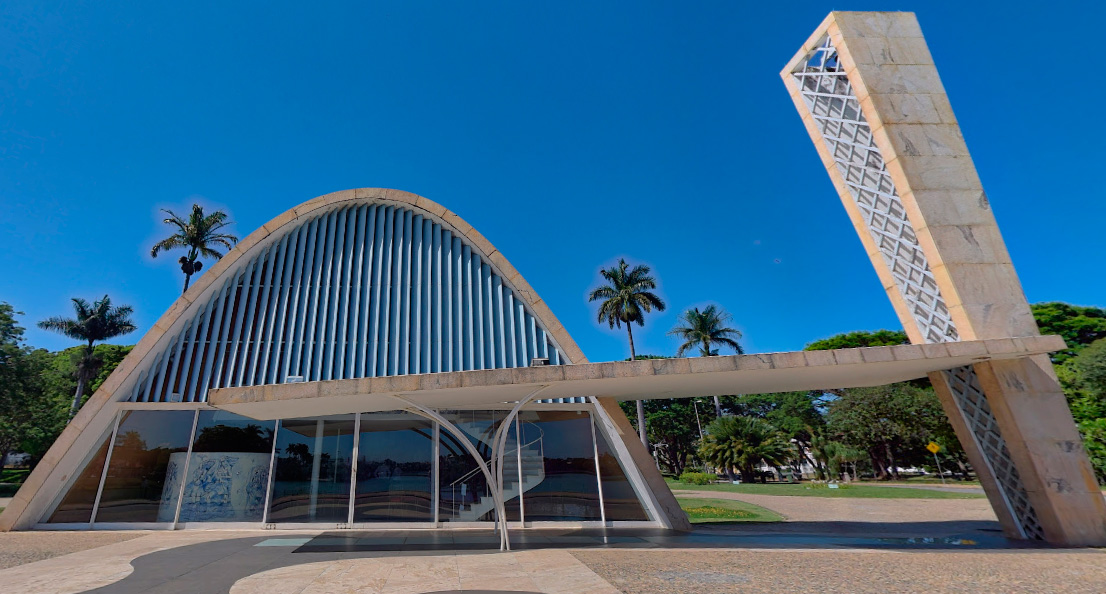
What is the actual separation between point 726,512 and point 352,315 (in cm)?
1640

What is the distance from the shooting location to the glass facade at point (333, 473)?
1456 cm

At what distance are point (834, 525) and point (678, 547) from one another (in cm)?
745

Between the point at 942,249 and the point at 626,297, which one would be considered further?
the point at 626,297

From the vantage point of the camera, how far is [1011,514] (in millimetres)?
11719

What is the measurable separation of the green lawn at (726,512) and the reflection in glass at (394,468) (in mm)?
9624

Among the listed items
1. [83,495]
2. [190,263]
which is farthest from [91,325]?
[83,495]

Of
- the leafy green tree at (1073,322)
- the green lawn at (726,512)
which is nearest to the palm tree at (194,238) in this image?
the green lawn at (726,512)

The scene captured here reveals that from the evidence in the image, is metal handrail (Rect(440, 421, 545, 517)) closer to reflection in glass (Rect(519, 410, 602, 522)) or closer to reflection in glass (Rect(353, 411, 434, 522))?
reflection in glass (Rect(519, 410, 602, 522))

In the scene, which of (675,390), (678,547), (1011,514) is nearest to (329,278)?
(675,390)

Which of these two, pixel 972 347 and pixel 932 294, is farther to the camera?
pixel 932 294

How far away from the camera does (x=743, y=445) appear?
40844 millimetres

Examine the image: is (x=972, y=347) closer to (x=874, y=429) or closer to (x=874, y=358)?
(x=874, y=358)

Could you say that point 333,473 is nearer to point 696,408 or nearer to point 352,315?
point 352,315

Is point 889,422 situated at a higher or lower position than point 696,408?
lower
